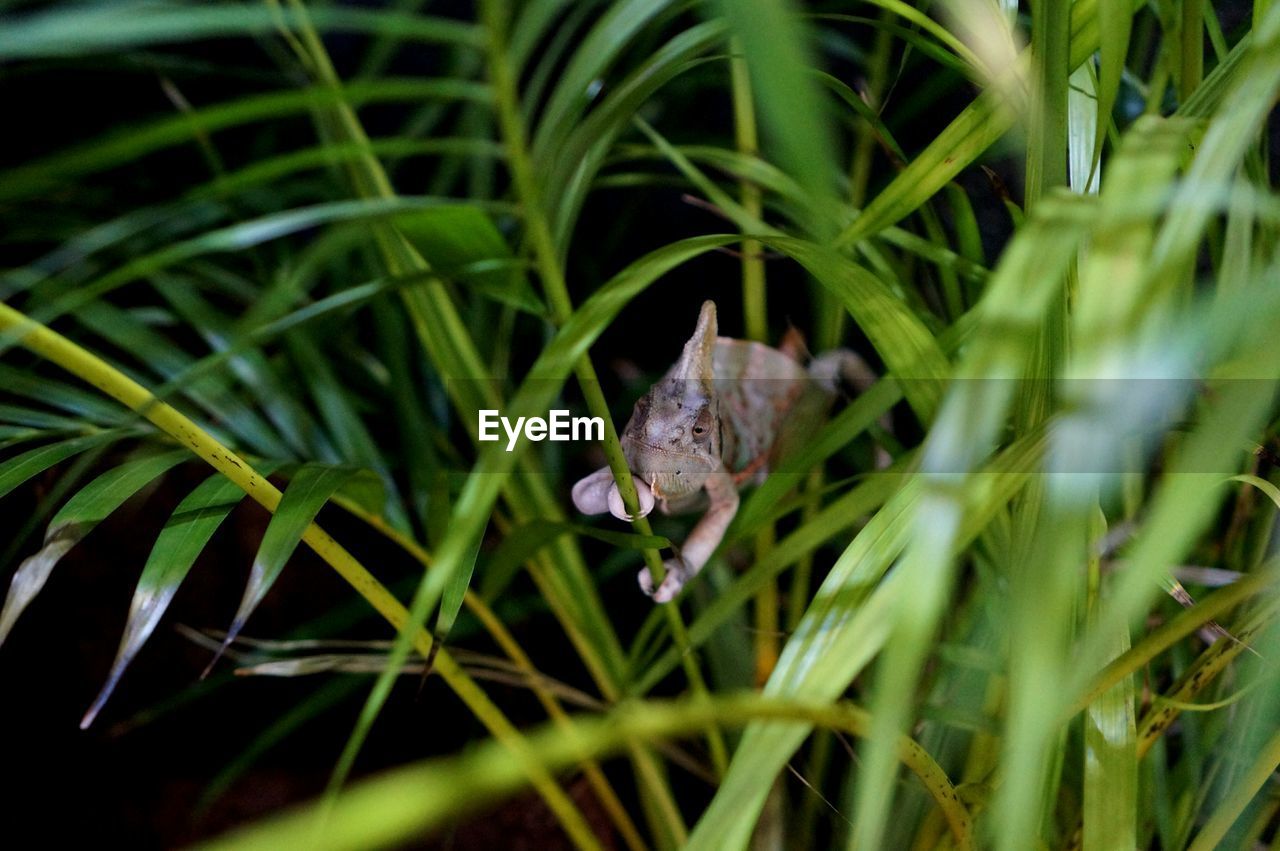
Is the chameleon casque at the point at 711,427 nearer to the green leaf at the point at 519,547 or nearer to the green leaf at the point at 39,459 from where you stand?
the green leaf at the point at 519,547

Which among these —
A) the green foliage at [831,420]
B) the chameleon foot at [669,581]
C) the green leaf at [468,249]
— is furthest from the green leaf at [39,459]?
the chameleon foot at [669,581]

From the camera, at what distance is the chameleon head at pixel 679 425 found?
0.55m

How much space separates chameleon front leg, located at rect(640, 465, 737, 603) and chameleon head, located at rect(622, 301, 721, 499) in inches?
2.3

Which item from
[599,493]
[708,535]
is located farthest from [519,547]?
[708,535]

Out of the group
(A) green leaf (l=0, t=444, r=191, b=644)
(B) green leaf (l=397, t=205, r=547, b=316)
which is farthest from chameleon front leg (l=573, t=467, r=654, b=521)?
(A) green leaf (l=0, t=444, r=191, b=644)

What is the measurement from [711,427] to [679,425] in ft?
0.11

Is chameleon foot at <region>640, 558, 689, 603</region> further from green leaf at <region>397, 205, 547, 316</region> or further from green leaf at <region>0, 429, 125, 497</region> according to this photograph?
green leaf at <region>0, 429, 125, 497</region>

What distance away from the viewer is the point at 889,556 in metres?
0.36

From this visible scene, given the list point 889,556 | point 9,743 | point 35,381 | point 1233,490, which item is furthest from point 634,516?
point 9,743

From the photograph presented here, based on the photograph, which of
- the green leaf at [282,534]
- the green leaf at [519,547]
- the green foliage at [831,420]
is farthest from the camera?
the green leaf at [519,547]

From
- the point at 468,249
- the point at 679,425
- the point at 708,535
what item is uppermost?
the point at 468,249

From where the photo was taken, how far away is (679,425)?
0.56 m

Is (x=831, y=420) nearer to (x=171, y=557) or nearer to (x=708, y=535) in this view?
(x=708, y=535)

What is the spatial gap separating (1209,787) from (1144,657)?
0.33 m
